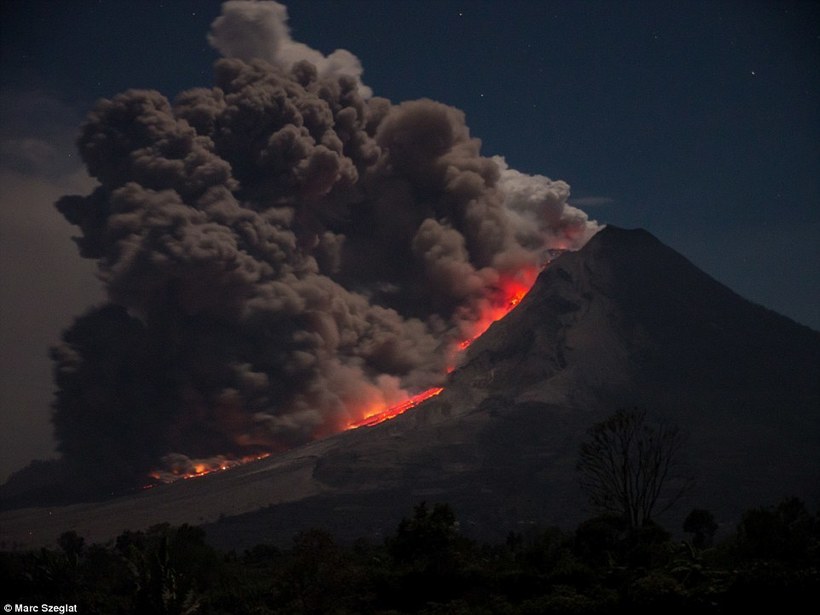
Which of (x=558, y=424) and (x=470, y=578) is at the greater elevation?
(x=558, y=424)

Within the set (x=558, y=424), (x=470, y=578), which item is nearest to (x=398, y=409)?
(x=558, y=424)

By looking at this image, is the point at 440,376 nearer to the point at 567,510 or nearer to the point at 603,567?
the point at 567,510

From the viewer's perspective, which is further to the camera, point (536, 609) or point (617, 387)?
point (617, 387)

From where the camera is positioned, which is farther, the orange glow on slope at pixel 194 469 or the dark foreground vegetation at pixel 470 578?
the orange glow on slope at pixel 194 469

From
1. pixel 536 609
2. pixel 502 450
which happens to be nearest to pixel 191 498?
pixel 502 450

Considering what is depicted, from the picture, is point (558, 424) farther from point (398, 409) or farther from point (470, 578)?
point (470, 578)

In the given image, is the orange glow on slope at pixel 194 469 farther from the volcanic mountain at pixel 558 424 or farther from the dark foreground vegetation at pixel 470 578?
the dark foreground vegetation at pixel 470 578

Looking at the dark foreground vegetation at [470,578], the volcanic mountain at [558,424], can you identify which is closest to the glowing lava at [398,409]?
the volcanic mountain at [558,424]
